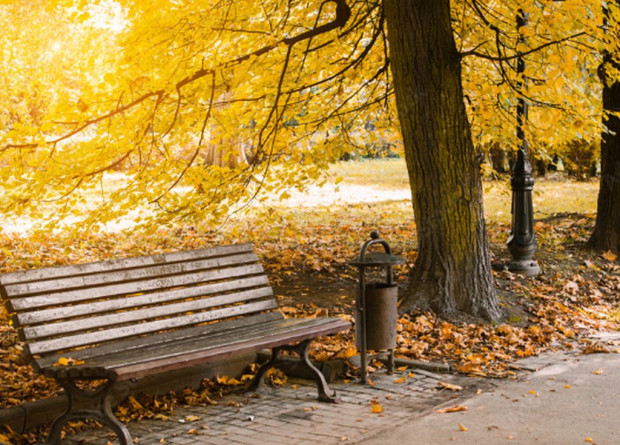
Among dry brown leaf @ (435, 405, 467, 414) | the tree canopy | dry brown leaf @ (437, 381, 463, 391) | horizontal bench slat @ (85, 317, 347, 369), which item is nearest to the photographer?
horizontal bench slat @ (85, 317, 347, 369)

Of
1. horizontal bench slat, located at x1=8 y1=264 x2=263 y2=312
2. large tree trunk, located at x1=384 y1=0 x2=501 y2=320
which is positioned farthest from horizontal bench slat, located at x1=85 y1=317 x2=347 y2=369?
large tree trunk, located at x1=384 y1=0 x2=501 y2=320

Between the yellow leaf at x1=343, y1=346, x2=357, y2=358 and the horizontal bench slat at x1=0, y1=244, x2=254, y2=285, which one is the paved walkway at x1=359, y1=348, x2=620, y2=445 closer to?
the yellow leaf at x1=343, y1=346, x2=357, y2=358

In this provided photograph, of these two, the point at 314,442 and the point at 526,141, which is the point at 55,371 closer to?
the point at 314,442

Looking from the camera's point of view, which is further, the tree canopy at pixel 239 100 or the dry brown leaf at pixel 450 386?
the tree canopy at pixel 239 100

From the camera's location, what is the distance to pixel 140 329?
5254mm

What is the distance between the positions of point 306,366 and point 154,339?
3.45 ft

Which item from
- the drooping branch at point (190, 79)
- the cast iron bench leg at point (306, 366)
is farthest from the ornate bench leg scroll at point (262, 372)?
the drooping branch at point (190, 79)

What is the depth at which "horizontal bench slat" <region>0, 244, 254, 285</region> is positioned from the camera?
4.78 metres

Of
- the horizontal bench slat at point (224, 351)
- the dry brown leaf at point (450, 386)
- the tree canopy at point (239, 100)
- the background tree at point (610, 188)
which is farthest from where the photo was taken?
the background tree at point (610, 188)

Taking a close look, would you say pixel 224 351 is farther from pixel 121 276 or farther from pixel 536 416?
pixel 536 416

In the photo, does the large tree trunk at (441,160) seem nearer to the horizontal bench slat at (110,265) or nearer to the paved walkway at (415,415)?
the paved walkway at (415,415)

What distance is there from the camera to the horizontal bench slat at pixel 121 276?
15.6ft

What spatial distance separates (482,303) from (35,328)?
175 inches

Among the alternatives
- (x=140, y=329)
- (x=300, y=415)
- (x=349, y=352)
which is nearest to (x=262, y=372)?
(x=300, y=415)
